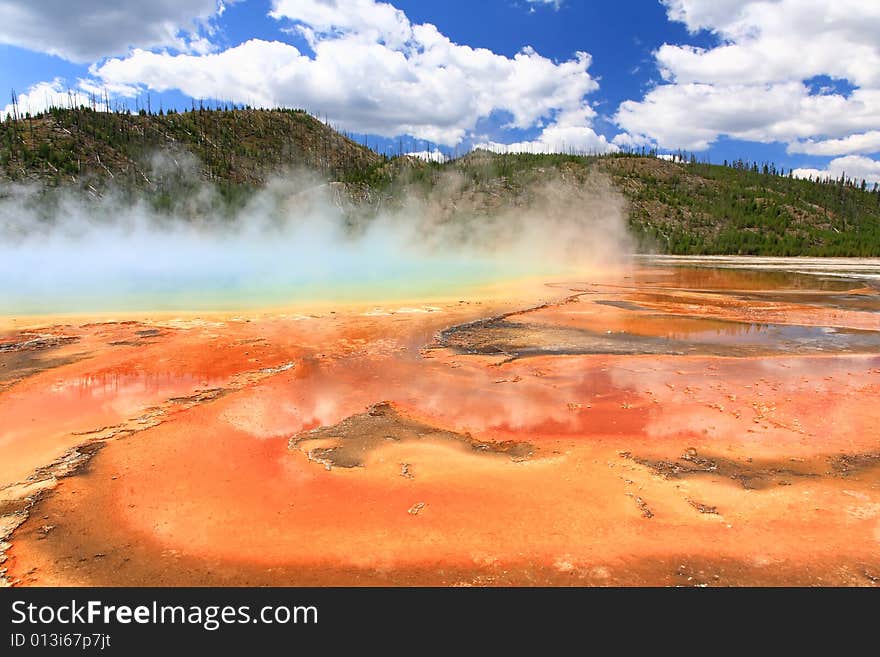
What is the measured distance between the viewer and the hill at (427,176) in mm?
59281

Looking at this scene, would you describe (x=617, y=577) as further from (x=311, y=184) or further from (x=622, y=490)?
(x=311, y=184)

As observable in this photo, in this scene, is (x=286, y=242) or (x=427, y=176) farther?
(x=427, y=176)

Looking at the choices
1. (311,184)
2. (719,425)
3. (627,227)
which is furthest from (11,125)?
(719,425)

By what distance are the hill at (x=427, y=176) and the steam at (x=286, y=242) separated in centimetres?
149

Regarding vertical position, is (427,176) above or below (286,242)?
above

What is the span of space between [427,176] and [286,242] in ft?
103

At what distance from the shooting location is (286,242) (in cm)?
5431

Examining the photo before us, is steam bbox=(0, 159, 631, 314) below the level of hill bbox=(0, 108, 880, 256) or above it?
below

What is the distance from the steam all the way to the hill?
1487 millimetres

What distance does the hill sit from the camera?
5928cm

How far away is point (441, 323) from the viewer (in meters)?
13.1

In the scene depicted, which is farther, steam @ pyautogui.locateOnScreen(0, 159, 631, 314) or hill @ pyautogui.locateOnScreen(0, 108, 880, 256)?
hill @ pyautogui.locateOnScreen(0, 108, 880, 256)

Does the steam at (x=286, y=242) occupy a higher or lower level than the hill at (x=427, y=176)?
lower

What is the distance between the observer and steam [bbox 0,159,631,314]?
19406mm
